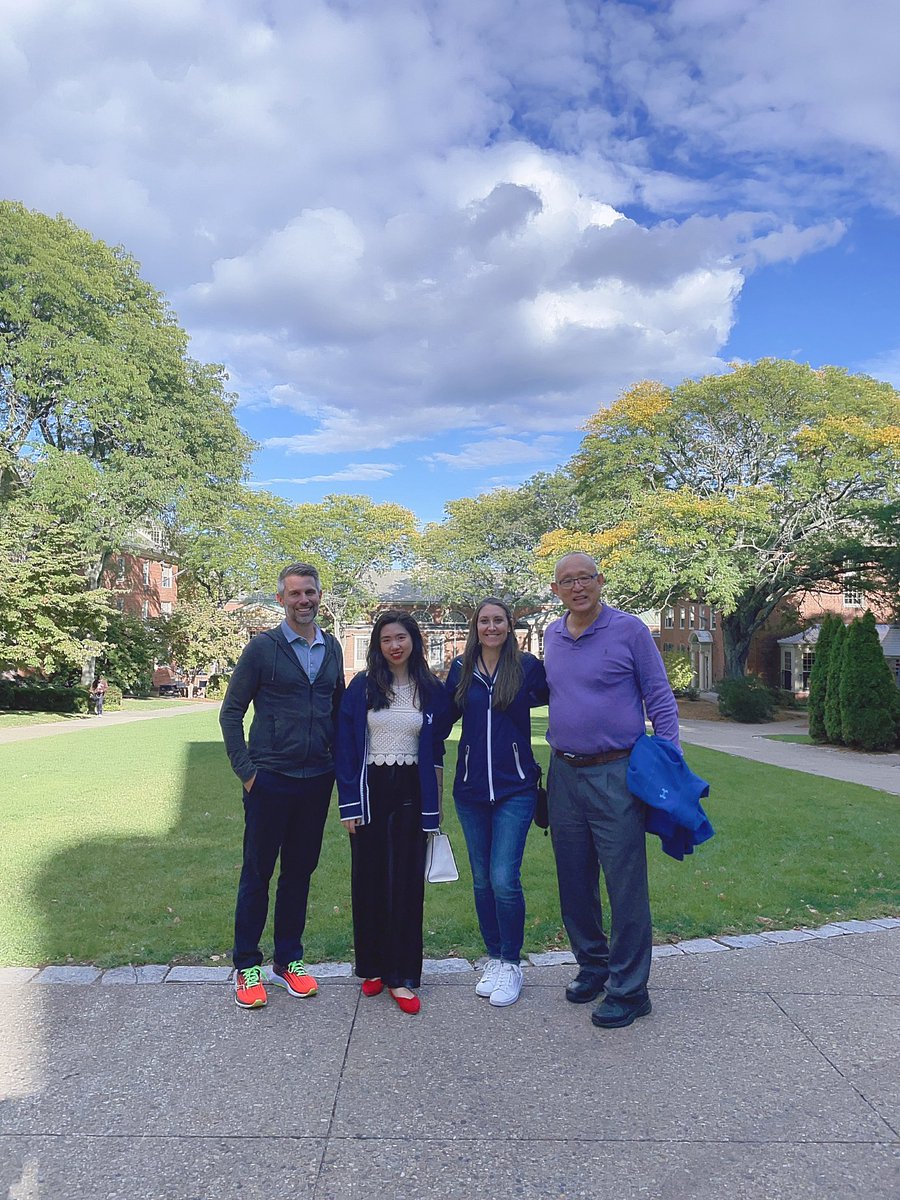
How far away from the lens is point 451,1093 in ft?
9.77

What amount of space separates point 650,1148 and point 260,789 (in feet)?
6.71

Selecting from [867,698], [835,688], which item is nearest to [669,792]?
[867,698]

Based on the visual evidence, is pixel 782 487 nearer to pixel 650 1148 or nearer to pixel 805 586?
pixel 805 586

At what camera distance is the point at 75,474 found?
27922 millimetres

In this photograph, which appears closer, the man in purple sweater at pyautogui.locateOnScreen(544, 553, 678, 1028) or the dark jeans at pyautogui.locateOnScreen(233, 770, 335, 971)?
the man in purple sweater at pyautogui.locateOnScreen(544, 553, 678, 1028)

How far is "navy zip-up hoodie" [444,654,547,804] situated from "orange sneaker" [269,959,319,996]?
107 cm

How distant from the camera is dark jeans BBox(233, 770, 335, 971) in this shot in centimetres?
383

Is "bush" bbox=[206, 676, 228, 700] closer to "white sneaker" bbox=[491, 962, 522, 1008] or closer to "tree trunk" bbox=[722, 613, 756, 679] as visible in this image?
"tree trunk" bbox=[722, 613, 756, 679]

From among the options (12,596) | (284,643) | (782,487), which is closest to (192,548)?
(12,596)

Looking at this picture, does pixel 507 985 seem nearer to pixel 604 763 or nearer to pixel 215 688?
pixel 604 763

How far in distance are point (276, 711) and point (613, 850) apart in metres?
1.59

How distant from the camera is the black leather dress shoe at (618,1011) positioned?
352 centimetres

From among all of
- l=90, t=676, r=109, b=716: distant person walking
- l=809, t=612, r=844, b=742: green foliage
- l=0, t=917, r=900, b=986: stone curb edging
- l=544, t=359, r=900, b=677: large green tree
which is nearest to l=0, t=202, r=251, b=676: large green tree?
l=90, t=676, r=109, b=716: distant person walking

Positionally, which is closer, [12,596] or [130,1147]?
[130,1147]
